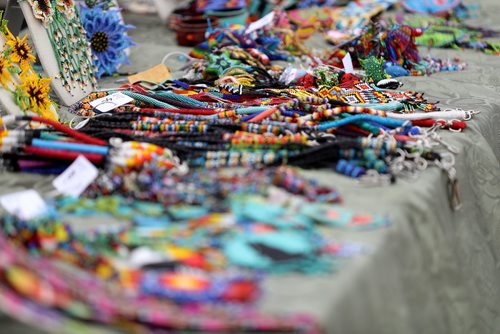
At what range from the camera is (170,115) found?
1585 millimetres

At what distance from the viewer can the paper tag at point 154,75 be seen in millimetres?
2004

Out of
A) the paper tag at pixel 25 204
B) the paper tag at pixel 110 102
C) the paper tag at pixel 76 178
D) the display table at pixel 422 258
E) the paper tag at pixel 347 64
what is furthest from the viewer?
the paper tag at pixel 347 64

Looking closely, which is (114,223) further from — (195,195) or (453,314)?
→ (453,314)

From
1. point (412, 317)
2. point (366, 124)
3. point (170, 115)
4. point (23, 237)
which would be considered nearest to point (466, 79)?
point (366, 124)

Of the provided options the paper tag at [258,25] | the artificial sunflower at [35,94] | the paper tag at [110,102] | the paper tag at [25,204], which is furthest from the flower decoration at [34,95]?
the paper tag at [258,25]

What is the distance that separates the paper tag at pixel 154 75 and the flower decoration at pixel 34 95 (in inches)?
15.4

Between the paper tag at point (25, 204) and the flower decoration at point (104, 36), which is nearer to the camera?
the paper tag at point (25, 204)

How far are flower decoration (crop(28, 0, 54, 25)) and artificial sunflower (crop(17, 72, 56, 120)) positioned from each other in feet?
0.58

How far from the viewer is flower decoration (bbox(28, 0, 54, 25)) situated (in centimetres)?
172

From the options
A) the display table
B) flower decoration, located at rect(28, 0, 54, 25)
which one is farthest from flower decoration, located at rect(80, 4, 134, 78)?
the display table

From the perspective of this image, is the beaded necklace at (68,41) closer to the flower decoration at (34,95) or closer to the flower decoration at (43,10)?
the flower decoration at (43,10)

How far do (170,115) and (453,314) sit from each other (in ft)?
2.53

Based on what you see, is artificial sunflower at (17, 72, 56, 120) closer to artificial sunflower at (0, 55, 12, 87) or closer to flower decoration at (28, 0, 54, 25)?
artificial sunflower at (0, 55, 12, 87)

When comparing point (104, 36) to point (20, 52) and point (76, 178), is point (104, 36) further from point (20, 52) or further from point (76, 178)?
point (76, 178)
